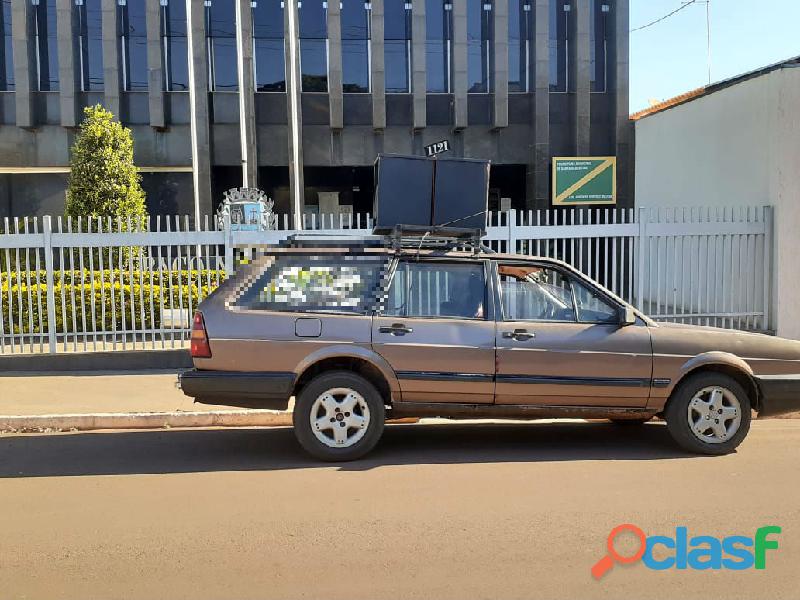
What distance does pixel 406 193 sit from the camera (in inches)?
275

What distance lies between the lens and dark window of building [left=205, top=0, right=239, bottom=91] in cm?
2181

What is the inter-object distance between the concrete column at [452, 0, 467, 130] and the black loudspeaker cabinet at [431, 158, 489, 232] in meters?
15.6

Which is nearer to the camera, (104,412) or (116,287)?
(104,412)

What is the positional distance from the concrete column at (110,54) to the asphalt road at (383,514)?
16.9 metres

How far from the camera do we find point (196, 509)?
4.71 meters

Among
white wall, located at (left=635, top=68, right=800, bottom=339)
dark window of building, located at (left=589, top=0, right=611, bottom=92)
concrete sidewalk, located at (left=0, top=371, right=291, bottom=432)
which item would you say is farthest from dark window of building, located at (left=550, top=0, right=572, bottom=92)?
concrete sidewalk, located at (left=0, top=371, right=291, bottom=432)

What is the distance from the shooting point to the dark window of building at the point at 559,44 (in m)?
22.6

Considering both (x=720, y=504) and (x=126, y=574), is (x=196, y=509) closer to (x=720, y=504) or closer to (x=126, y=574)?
(x=126, y=574)

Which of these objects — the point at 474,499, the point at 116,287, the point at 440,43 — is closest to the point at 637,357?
the point at 474,499

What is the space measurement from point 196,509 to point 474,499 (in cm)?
186

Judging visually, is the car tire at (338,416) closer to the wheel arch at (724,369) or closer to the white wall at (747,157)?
the wheel arch at (724,369)

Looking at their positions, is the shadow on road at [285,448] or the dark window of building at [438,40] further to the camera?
the dark window of building at [438,40]

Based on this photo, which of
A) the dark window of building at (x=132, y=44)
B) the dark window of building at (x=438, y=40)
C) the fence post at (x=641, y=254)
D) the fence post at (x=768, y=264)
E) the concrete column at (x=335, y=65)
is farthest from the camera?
the dark window of building at (x=438, y=40)

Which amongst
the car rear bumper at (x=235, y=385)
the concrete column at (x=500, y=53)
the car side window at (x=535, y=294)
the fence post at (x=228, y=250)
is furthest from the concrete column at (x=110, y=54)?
the car side window at (x=535, y=294)
